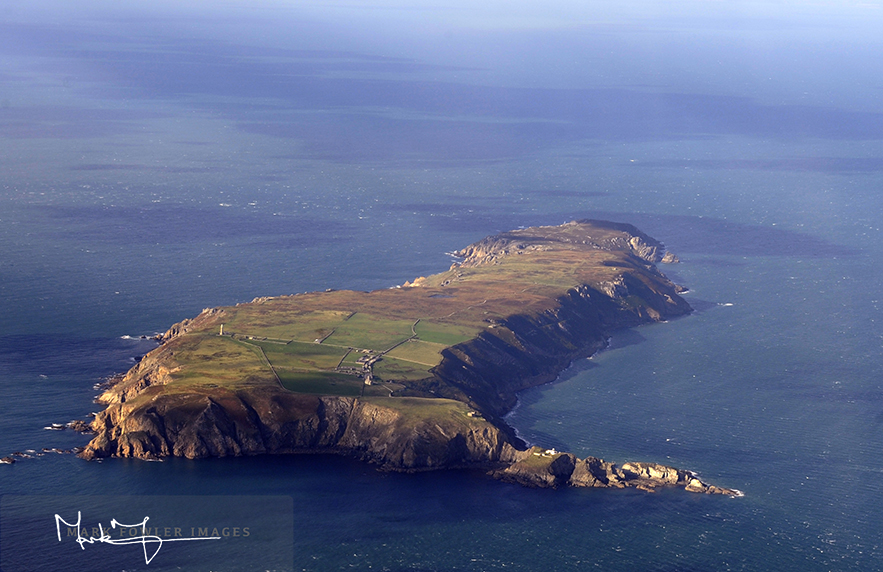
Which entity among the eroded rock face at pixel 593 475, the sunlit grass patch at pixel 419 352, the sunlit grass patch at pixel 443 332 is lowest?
the eroded rock face at pixel 593 475

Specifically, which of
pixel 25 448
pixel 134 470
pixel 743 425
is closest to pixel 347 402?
pixel 134 470

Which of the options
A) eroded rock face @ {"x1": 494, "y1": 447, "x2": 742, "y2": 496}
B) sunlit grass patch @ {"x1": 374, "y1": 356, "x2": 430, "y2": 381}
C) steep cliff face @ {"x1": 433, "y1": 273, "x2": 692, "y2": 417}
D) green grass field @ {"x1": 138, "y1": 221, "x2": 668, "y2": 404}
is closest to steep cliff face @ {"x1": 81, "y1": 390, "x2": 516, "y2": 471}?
eroded rock face @ {"x1": 494, "y1": 447, "x2": 742, "y2": 496}

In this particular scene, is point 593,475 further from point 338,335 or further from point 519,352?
point 338,335

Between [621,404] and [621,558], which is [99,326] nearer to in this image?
[621,404]

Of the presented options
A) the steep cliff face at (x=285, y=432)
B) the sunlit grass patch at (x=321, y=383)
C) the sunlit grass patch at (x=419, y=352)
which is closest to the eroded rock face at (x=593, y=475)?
the steep cliff face at (x=285, y=432)

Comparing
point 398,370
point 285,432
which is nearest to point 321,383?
point 285,432

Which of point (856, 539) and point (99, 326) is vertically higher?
point (99, 326)

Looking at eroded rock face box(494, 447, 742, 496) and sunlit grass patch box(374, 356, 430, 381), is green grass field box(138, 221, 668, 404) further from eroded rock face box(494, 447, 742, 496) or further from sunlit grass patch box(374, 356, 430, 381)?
eroded rock face box(494, 447, 742, 496)

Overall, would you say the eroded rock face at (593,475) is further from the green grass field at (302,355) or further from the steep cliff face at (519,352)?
the green grass field at (302,355)
